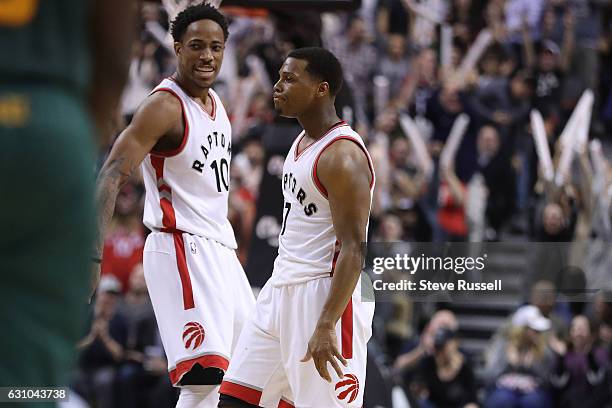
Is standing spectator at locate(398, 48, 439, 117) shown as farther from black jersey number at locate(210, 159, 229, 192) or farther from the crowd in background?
black jersey number at locate(210, 159, 229, 192)

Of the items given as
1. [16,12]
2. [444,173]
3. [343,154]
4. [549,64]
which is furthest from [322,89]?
[549,64]

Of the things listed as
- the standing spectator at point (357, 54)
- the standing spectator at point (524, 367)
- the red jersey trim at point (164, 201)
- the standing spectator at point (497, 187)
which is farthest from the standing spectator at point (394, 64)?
the red jersey trim at point (164, 201)

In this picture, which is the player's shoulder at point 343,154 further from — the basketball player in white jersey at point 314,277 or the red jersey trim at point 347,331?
the red jersey trim at point 347,331

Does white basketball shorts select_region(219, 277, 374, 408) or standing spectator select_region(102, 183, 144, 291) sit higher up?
standing spectator select_region(102, 183, 144, 291)

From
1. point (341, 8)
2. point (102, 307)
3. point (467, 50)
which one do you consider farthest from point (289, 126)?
point (467, 50)

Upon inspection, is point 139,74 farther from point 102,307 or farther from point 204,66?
point 204,66

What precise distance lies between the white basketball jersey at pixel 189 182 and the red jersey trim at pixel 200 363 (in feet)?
2.17

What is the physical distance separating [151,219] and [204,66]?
895mm

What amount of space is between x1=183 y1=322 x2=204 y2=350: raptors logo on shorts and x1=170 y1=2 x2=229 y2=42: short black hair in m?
1.60

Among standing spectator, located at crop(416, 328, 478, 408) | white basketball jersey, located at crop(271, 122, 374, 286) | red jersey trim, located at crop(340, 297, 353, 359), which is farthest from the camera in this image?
standing spectator, located at crop(416, 328, 478, 408)

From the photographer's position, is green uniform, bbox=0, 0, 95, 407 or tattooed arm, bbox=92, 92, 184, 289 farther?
tattooed arm, bbox=92, 92, 184, 289

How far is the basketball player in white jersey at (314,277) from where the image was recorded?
583cm

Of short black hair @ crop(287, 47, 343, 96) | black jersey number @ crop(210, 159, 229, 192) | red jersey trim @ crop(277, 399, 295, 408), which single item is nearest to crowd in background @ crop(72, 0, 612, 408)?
black jersey number @ crop(210, 159, 229, 192)

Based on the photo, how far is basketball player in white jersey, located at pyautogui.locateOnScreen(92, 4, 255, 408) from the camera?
20.9 ft
